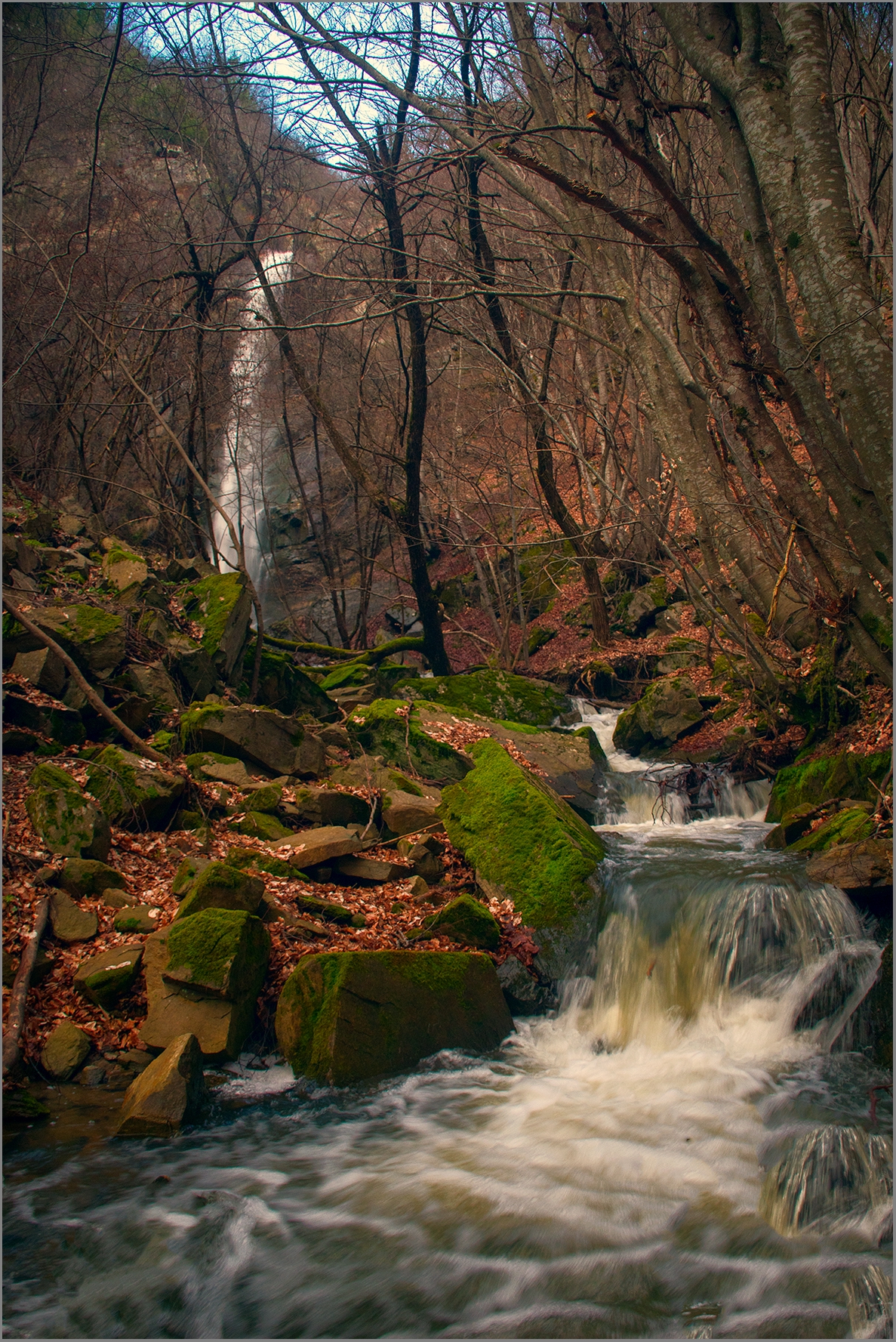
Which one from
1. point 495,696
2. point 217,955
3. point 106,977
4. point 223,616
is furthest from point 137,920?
point 495,696

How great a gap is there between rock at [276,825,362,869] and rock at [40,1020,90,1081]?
2.20m

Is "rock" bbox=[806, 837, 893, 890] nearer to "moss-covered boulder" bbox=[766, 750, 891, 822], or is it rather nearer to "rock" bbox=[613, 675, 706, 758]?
"moss-covered boulder" bbox=[766, 750, 891, 822]

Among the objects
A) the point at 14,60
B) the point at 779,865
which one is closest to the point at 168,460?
the point at 14,60

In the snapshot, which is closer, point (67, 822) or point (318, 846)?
point (67, 822)

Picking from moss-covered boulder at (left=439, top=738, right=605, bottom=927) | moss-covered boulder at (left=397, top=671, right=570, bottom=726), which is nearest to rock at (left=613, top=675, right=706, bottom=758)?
moss-covered boulder at (left=397, top=671, right=570, bottom=726)

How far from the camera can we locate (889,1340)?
3.04 meters

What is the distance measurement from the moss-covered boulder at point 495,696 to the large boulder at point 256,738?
2.61 m

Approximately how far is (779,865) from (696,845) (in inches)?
56.0

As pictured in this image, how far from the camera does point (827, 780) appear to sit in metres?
7.35

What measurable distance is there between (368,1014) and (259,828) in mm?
2560

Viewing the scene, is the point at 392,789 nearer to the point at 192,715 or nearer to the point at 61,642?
the point at 192,715

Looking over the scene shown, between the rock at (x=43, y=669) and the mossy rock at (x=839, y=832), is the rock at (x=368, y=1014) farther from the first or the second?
the rock at (x=43, y=669)

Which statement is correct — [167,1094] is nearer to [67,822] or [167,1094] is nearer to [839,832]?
[67,822]

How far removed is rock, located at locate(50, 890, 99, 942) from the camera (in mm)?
5016
